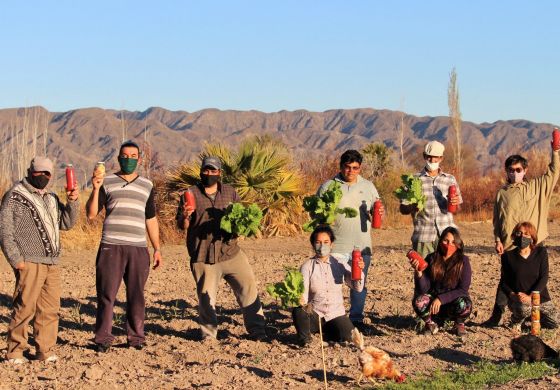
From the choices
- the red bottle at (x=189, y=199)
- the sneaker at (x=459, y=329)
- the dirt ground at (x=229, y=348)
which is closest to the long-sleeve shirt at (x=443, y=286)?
the sneaker at (x=459, y=329)

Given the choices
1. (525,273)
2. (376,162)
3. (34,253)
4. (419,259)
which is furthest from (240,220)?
(376,162)

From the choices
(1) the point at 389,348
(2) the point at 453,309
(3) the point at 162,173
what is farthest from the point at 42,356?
(3) the point at 162,173

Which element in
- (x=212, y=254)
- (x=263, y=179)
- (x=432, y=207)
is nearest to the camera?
(x=212, y=254)

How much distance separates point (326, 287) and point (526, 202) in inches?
88.7

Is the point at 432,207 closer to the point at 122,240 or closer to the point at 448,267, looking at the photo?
the point at 448,267

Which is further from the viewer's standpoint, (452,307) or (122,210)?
(452,307)

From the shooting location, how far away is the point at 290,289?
904 centimetres

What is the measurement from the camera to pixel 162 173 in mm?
23281

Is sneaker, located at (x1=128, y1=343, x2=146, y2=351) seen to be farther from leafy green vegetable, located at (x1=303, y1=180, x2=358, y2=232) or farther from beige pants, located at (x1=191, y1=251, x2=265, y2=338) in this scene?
leafy green vegetable, located at (x1=303, y1=180, x2=358, y2=232)

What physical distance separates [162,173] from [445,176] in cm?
1392

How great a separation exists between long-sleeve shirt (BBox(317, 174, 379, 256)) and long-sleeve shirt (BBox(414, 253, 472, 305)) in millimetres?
649

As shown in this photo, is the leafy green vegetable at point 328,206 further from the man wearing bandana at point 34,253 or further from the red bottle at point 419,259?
the man wearing bandana at point 34,253

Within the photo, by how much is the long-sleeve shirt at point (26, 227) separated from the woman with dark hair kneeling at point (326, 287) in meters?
2.44

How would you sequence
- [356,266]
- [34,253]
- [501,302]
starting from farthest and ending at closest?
[501,302] → [356,266] → [34,253]
